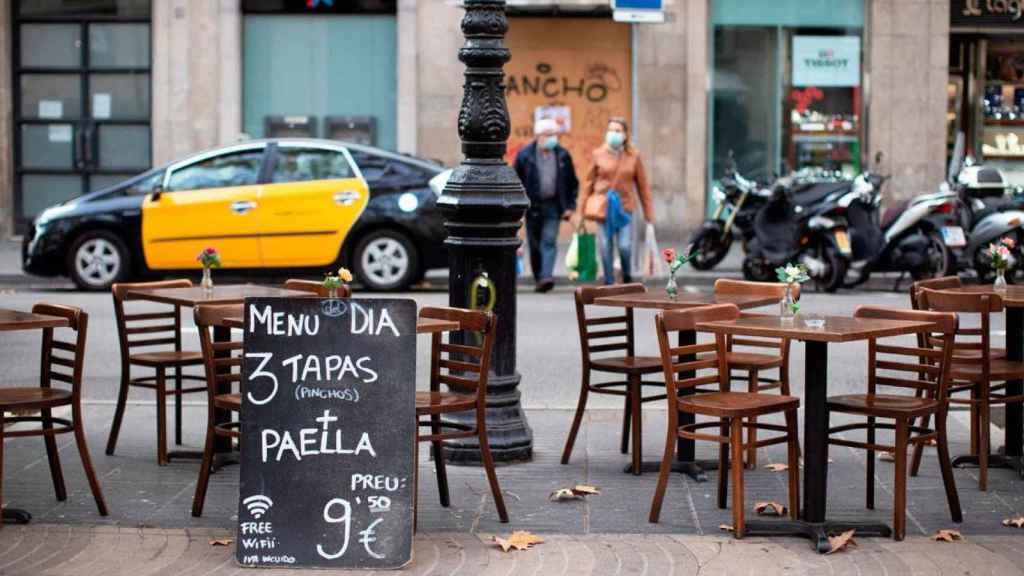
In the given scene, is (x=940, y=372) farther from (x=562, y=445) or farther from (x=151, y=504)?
(x=151, y=504)

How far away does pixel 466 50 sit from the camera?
8453 millimetres

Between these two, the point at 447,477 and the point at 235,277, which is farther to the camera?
the point at 235,277

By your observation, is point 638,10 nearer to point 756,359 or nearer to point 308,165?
point 308,165

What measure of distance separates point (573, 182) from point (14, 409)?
37.2 ft

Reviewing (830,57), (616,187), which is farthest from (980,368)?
(830,57)

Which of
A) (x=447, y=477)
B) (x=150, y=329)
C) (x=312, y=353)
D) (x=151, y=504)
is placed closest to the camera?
(x=312, y=353)

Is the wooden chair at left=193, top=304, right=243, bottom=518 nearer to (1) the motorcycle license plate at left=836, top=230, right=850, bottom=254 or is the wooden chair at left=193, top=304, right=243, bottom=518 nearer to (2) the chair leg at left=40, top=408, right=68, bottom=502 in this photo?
(2) the chair leg at left=40, top=408, right=68, bottom=502

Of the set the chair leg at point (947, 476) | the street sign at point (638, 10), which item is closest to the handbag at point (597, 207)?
the street sign at point (638, 10)

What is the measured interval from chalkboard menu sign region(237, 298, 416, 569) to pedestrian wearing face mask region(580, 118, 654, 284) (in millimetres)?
11110

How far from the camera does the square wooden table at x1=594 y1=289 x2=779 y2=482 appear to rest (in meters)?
8.00

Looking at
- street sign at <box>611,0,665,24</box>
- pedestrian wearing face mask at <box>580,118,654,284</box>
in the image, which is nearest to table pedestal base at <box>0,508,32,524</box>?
pedestrian wearing face mask at <box>580,118,654,284</box>

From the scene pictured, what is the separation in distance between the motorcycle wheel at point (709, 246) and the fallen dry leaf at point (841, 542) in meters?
12.7

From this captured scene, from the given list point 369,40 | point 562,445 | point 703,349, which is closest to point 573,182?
point 369,40

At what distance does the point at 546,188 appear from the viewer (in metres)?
17.6
